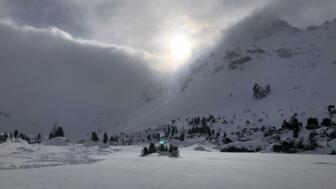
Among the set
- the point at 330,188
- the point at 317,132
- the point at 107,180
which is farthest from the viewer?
the point at 317,132

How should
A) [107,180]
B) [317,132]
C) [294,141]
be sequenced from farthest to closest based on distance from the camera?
[317,132] → [294,141] → [107,180]

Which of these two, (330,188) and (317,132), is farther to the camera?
(317,132)

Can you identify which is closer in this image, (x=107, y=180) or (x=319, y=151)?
(x=107, y=180)

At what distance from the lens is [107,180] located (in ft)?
120

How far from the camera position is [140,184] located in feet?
111

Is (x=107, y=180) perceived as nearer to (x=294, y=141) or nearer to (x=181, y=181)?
(x=181, y=181)

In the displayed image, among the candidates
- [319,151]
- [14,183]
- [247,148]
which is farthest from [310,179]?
[247,148]

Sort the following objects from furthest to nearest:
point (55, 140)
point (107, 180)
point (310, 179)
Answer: point (55, 140) → point (310, 179) → point (107, 180)

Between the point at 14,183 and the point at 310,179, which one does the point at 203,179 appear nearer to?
the point at 310,179

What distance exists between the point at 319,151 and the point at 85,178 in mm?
124974

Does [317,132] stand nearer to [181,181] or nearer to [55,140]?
[55,140]

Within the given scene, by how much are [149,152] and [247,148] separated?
6729 cm

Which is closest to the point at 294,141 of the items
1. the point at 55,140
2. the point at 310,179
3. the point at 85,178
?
the point at 55,140

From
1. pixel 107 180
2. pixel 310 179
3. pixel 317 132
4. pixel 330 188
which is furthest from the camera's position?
pixel 317 132
